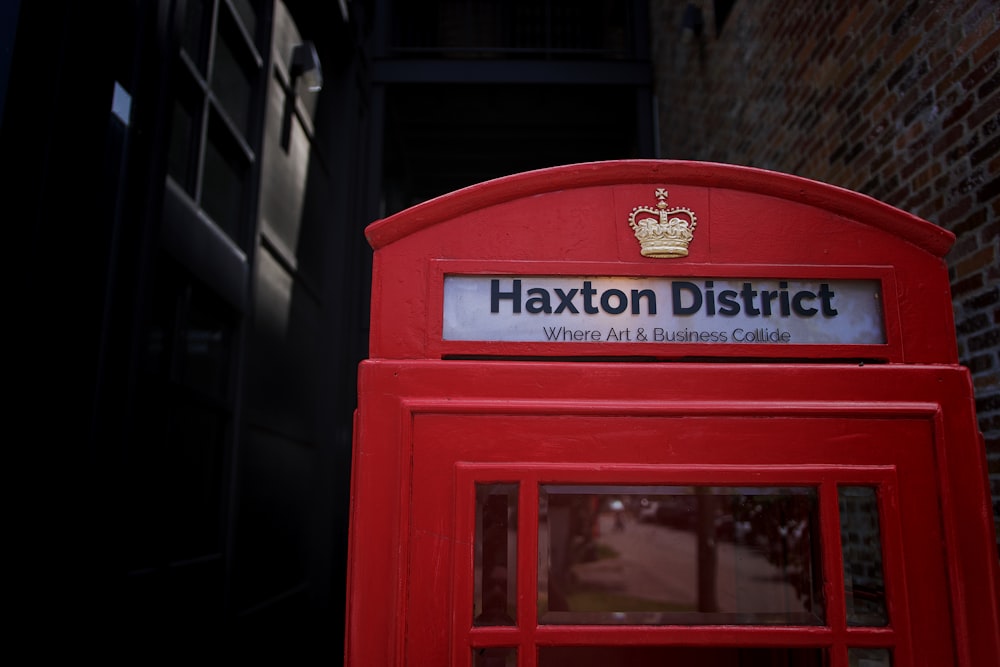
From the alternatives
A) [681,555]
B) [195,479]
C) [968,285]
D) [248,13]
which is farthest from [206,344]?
[968,285]

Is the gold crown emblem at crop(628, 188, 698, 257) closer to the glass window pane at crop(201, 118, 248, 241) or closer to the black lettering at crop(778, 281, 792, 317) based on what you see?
the black lettering at crop(778, 281, 792, 317)

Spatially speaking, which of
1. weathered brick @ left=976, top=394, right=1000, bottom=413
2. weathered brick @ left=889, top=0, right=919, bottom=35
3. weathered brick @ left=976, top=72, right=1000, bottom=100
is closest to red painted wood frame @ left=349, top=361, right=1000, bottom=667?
weathered brick @ left=976, top=394, right=1000, bottom=413

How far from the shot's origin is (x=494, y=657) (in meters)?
1.55

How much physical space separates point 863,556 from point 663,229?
79 centimetres

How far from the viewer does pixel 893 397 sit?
1.53 meters

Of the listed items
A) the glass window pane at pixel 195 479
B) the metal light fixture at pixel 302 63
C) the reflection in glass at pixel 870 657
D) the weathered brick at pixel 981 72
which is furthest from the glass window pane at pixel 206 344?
the weathered brick at pixel 981 72

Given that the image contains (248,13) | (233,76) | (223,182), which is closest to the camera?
(223,182)

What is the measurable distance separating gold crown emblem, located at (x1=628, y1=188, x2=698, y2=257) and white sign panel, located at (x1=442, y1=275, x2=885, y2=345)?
6cm

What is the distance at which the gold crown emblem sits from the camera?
1.60 metres

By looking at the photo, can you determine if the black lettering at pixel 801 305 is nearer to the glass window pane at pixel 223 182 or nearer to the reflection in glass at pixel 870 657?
the reflection in glass at pixel 870 657

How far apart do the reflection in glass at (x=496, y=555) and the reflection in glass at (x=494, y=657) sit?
0.5 inches

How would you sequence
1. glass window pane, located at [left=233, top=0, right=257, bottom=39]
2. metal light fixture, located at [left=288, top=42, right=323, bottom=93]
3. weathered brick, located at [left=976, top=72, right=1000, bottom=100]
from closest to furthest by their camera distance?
weathered brick, located at [left=976, top=72, right=1000, bottom=100] → glass window pane, located at [left=233, top=0, right=257, bottom=39] → metal light fixture, located at [left=288, top=42, right=323, bottom=93]

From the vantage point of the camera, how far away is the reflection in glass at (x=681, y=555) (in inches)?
62.0

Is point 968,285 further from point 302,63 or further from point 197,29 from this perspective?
point 302,63
